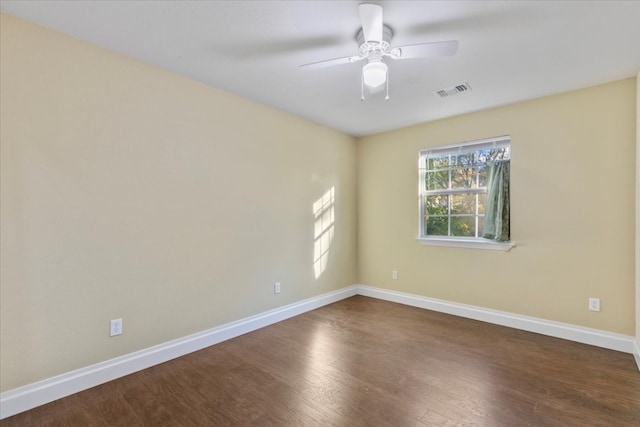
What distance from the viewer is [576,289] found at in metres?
2.93

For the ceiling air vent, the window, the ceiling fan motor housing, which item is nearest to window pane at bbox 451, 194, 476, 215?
the window

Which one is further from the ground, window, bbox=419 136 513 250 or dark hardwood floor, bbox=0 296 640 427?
window, bbox=419 136 513 250

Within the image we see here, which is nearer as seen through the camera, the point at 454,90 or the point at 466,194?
the point at 454,90

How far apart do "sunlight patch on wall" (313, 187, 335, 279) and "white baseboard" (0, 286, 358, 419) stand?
798mm

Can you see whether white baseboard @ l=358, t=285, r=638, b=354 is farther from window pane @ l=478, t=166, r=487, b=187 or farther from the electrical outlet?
the electrical outlet

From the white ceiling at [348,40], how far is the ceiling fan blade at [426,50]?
0.20 metres

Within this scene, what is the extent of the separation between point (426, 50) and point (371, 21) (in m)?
0.43

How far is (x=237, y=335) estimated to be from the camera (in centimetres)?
305

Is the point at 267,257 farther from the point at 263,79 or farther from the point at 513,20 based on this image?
the point at 513,20

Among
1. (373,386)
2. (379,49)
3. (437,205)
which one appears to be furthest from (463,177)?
(373,386)

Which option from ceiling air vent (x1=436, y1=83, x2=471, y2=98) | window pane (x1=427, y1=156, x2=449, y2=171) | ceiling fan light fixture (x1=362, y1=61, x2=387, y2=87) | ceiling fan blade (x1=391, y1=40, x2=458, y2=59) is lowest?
window pane (x1=427, y1=156, x2=449, y2=171)

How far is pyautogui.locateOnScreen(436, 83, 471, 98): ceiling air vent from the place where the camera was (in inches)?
112

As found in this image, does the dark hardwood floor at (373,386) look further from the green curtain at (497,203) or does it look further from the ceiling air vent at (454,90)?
the ceiling air vent at (454,90)

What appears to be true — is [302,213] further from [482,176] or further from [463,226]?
[482,176]
